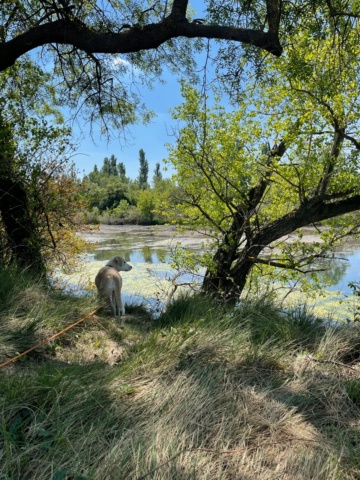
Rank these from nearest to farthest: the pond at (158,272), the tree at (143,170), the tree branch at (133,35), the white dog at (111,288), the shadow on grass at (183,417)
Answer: the shadow on grass at (183,417) < the tree branch at (133,35) < the white dog at (111,288) < the pond at (158,272) < the tree at (143,170)

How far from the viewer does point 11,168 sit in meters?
5.76

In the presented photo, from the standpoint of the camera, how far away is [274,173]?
23.4ft

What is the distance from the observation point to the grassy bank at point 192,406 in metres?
1.77

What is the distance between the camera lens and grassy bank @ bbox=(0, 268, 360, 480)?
1.77 m

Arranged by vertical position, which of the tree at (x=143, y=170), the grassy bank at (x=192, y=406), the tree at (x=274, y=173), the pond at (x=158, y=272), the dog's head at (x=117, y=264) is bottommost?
the pond at (x=158, y=272)

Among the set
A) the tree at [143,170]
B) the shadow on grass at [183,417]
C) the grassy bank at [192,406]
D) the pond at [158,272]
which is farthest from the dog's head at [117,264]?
the tree at [143,170]

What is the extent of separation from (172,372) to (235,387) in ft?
1.48

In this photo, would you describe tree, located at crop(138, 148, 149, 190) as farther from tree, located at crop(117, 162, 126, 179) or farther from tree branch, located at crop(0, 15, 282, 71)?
tree branch, located at crop(0, 15, 282, 71)

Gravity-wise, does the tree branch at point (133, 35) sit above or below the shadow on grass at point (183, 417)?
above

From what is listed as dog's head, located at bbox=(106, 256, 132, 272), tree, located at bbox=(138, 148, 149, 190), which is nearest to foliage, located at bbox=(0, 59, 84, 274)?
dog's head, located at bbox=(106, 256, 132, 272)

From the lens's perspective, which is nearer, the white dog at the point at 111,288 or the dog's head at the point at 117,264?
the white dog at the point at 111,288

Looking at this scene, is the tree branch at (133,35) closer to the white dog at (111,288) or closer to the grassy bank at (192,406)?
the grassy bank at (192,406)

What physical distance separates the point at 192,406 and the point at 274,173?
5630 mm

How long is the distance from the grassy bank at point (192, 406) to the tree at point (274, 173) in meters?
2.76
